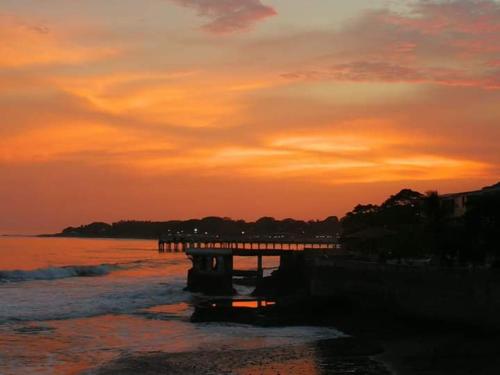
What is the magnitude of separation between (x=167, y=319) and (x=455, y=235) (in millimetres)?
15162

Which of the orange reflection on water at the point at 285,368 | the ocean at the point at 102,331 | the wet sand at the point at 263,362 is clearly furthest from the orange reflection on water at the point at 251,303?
the orange reflection on water at the point at 285,368

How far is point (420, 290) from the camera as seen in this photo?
29.9 metres

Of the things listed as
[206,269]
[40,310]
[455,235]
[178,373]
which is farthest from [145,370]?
[206,269]

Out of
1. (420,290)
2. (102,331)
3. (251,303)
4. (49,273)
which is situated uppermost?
(420,290)

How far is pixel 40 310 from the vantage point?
129 ft

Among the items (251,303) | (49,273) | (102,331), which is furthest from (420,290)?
(49,273)

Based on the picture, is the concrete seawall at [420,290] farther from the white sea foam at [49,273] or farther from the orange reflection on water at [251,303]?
the white sea foam at [49,273]

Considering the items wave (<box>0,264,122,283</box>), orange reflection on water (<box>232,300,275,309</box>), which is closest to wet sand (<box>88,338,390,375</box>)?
orange reflection on water (<box>232,300,275,309</box>)

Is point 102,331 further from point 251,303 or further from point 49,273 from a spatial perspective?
point 49,273

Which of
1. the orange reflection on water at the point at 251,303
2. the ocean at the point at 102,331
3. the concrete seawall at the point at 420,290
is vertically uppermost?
the concrete seawall at the point at 420,290

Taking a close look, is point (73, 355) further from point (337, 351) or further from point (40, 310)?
point (40, 310)

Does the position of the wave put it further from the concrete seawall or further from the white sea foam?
the concrete seawall

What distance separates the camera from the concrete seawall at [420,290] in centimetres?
2597

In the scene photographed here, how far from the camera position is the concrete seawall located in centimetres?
2597
